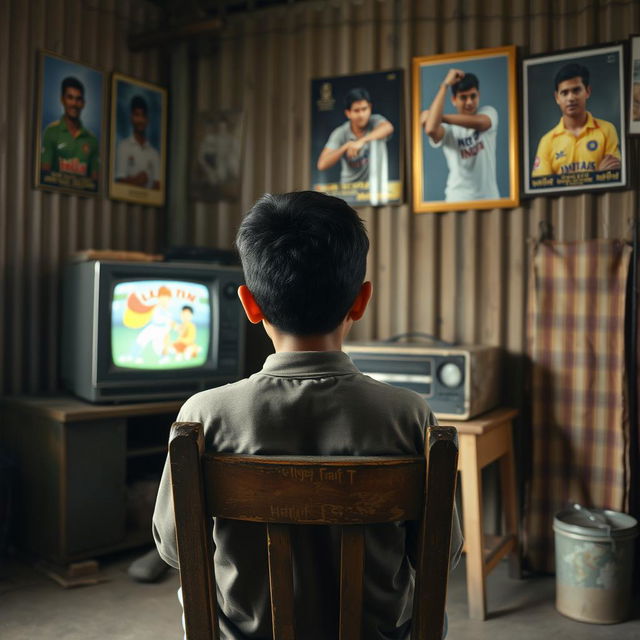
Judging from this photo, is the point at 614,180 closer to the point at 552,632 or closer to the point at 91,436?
the point at 552,632

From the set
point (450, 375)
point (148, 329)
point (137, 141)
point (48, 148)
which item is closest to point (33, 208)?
point (48, 148)

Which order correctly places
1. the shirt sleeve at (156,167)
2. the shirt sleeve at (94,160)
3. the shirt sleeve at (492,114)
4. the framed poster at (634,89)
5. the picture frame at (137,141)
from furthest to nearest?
the shirt sleeve at (156,167) < the picture frame at (137,141) < the shirt sleeve at (94,160) < the shirt sleeve at (492,114) < the framed poster at (634,89)

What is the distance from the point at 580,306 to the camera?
2.91 m

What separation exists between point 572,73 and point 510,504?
1781 mm

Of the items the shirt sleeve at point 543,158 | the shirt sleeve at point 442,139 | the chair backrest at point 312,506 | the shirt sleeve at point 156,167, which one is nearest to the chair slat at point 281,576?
the chair backrest at point 312,506

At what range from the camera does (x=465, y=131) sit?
3.13 metres

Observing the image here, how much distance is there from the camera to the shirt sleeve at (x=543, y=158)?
2.98 metres

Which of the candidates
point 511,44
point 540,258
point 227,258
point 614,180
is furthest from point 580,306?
point 227,258

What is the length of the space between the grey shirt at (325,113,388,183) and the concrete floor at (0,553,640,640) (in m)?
1.82

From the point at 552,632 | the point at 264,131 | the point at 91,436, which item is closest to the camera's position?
the point at 552,632

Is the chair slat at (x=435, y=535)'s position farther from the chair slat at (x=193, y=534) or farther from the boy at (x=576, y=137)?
the boy at (x=576, y=137)

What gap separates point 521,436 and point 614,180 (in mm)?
1116

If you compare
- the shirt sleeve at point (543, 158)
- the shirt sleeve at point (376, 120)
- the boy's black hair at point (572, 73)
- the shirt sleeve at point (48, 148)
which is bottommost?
the shirt sleeve at point (543, 158)

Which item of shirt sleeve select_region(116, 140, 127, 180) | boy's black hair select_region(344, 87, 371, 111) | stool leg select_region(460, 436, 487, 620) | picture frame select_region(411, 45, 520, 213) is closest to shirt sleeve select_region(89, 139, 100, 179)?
shirt sleeve select_region(116, 140, 127, 180)
